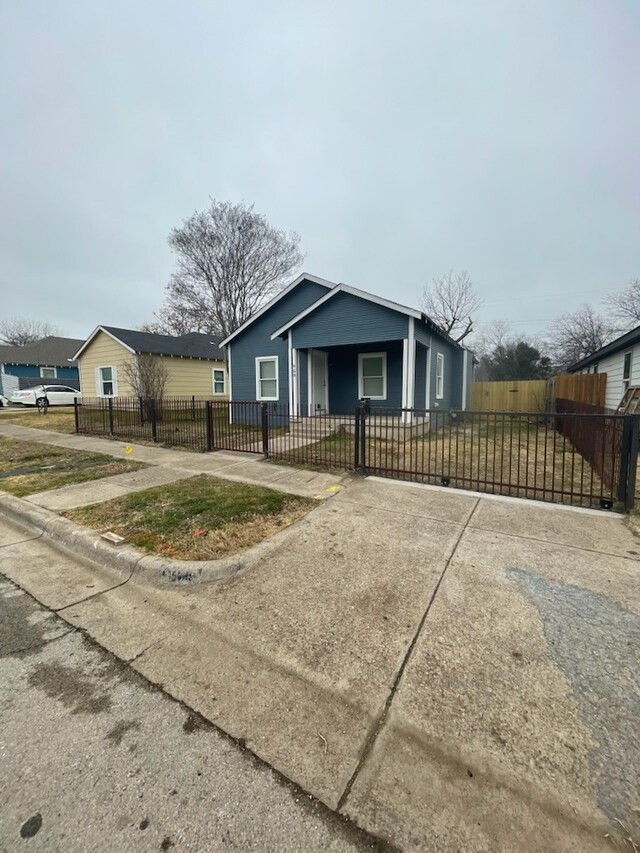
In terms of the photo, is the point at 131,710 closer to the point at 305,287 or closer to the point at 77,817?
the point at 77,817

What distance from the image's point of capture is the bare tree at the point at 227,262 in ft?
76.0

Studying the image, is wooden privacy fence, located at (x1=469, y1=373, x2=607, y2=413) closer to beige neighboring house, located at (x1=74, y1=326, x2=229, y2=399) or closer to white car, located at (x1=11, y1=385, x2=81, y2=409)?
beige neighboring house, located at (x1=74, y1=326, x2=229, y2=399)

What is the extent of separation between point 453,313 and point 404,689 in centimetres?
3287

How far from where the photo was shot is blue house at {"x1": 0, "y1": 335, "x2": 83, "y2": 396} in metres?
31.4

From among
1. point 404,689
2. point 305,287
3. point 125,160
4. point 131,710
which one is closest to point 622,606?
point 404,689

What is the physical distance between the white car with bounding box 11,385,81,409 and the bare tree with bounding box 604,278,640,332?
3937 cm

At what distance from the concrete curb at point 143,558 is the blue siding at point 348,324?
25.8ft

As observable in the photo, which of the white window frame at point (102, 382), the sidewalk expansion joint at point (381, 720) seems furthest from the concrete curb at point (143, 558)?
the white window frame at point (102, 382)

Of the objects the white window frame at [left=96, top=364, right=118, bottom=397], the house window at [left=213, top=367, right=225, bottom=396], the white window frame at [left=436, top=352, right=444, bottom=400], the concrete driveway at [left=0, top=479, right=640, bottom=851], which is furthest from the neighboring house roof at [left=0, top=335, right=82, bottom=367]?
the concrete driveway at [left=0, top=479, right=640, bottom=851]

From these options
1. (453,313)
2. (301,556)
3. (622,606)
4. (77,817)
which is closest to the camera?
(77,817)

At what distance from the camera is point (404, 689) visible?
1975mm

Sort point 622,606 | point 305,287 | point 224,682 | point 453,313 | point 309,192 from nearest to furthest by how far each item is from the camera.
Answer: point 224,682 < point 622,606 < point 305,287 < point 309,192 < point 453,313

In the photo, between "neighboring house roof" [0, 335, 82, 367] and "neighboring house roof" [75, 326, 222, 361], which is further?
"neighboring house roof" [0, 335, 82, 367]

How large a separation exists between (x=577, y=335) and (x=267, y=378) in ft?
103
